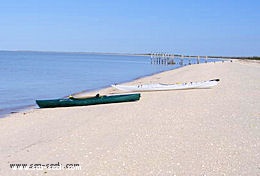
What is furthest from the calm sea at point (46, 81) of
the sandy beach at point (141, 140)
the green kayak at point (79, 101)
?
the sandy beach at point (141, 140)

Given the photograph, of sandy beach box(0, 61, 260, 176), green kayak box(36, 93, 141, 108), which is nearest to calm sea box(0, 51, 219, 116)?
green kayak box(36, 93, 141, 108)

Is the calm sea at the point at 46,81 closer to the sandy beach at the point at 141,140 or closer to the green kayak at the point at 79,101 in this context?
the green kayak at the point at 79,101

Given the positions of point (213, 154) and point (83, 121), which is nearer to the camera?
point (213, 154)

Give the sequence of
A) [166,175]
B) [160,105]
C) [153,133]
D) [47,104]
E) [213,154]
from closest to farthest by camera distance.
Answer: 1. [166,175]
2. [213,154]
3. [153,133]
4. [160,105]
5. [47,104]

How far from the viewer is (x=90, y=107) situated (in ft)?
46.1

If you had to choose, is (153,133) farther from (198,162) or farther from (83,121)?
(83,121)

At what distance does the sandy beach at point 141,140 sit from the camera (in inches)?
240

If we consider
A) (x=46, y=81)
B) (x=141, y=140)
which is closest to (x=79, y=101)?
(x=141, y=140)

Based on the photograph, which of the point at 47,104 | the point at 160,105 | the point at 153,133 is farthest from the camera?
the point at 47,104

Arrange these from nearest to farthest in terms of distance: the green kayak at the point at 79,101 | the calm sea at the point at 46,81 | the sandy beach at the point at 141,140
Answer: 1. the sandy beach at the point at 141,140
2. the green kayak at the point at 79,101
3. the calm sea at the point at 46,81

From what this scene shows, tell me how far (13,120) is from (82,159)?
6079 mm

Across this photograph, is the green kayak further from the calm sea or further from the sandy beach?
the calm sea

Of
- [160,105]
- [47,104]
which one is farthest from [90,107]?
[160,105]

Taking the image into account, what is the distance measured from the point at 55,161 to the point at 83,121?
421 cm
